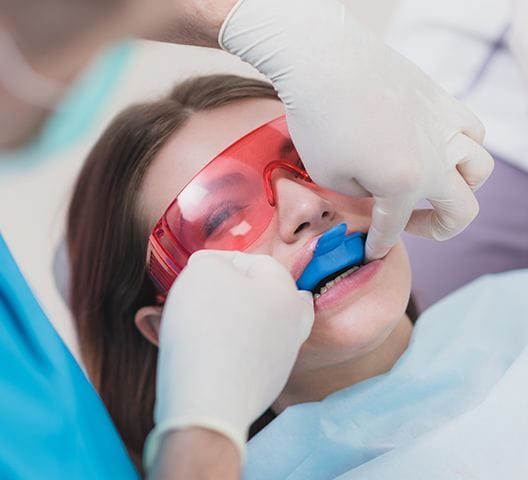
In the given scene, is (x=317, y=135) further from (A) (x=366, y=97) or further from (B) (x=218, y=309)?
(B) (x=218, y=309)

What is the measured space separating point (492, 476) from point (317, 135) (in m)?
0.53

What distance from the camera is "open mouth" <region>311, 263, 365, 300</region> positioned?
1.14 meters

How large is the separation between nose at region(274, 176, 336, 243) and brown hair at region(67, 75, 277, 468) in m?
0.21

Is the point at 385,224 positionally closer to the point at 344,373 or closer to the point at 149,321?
the point at 344,373

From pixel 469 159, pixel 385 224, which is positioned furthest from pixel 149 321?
pixel 469 159

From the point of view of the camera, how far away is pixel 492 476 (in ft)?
3.59

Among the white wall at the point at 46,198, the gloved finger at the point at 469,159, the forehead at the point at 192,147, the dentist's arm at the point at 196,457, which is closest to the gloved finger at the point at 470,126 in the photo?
the gloved finger at the point at 469,159

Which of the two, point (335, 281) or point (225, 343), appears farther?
point (335, 281)

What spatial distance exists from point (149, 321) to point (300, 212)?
360 mm

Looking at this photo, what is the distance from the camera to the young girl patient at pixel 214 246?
3.67ft

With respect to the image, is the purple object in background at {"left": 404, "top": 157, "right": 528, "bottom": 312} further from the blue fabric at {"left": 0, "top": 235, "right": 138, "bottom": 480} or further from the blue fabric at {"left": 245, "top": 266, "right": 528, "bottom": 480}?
the blue fabric at {"left": 0, "top": 235, "right": 138, "bottom": 480}

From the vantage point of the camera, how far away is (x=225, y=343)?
81 centimetres

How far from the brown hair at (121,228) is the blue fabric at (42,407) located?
316 mm

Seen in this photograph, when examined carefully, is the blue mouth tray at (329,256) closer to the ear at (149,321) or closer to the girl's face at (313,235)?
the girl's face at (313,235)
